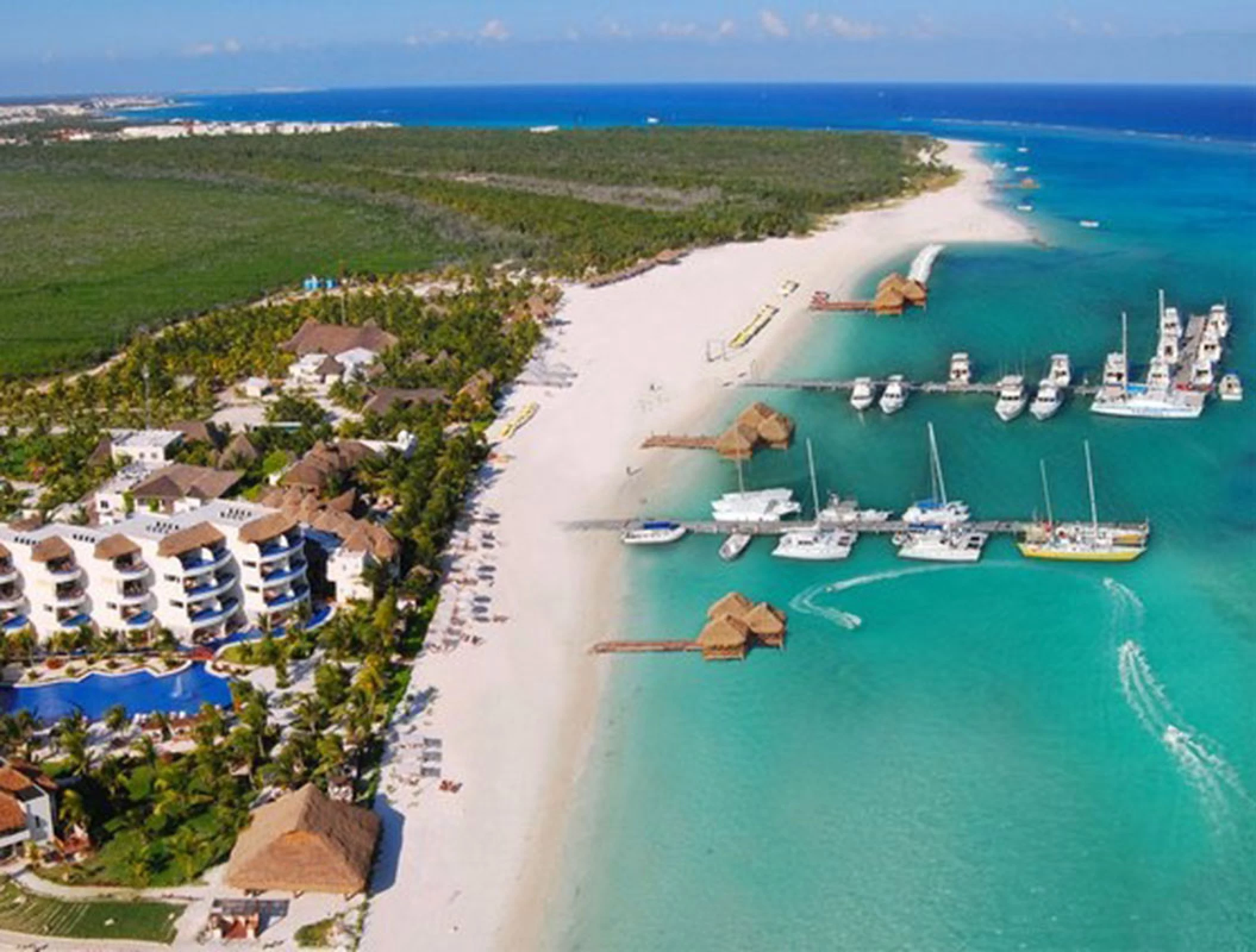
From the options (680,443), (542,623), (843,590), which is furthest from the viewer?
(680,443)

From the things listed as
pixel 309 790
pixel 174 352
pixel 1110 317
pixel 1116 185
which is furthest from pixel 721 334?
pixel 1116 185

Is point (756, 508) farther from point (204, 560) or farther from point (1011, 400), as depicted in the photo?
point (204, 560)

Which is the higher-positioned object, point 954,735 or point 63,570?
point 63,570

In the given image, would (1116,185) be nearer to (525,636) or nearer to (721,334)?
(721,334)

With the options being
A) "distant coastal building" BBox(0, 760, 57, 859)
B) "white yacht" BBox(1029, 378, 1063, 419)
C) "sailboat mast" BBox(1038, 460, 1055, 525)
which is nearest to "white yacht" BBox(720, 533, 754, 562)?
"sailboat mast" BBox(1038, 460, 1055, 525)

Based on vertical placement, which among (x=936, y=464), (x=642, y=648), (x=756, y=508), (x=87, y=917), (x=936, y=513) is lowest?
(x=87, y=917)

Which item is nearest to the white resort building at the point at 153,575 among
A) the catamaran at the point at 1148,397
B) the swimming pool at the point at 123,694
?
the swimming pool at the point at 123,694

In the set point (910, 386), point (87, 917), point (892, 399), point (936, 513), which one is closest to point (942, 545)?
point (936, 513)
